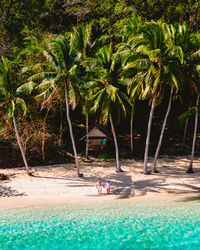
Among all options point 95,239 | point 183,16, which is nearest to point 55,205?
point 95,239

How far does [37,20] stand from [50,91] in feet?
50.5

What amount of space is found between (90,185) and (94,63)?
34.5ft

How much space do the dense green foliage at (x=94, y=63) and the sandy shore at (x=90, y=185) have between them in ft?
13.5

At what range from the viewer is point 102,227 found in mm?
12352

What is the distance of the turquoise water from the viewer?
35.6ft

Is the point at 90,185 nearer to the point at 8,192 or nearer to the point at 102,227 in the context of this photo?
the point at 8,192

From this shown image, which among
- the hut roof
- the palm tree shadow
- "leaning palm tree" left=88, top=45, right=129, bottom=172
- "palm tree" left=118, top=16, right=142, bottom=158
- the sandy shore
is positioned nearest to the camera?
the sandy shore

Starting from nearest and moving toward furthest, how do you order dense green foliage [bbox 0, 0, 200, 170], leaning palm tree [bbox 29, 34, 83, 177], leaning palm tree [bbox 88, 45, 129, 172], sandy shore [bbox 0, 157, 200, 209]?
sandy shore [bbox 0, 157, 200, 209], leaning palm tree [bbox 29, 34, 83, 177], dense green foliage [bbox 0, 0, 200, 170], leaning palm tree [bbox 88, 45, 129, 172]

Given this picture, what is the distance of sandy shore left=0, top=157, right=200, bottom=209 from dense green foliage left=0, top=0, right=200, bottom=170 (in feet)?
13.5

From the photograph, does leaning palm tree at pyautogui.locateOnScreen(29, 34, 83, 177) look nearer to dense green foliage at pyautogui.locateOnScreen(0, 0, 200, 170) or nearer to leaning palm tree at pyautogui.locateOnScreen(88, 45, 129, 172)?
dense green foliage at pyautogui.locateOnScreen(0, 0, 200, 170)

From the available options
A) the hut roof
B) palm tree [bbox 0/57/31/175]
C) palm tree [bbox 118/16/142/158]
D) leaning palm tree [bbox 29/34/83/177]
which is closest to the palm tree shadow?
palm tree [bbox 0/57/31/175]

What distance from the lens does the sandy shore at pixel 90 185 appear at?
55.0ft

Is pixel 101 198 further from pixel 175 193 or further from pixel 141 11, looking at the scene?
pixel 141 11

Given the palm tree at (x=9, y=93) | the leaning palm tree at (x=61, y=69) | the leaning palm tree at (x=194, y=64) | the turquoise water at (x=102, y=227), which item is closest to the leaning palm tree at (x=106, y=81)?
the leaning palm tree at (x=61, y=69)
